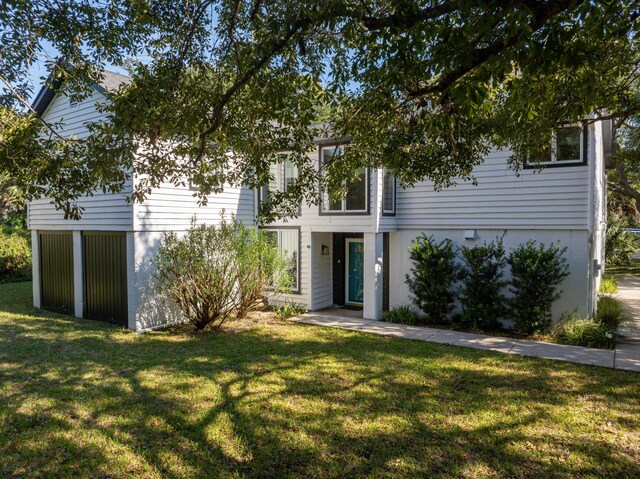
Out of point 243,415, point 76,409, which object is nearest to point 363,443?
point 243,415

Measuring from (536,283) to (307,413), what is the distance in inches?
246

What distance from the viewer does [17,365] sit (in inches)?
268

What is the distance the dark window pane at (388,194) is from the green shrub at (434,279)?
1319mm

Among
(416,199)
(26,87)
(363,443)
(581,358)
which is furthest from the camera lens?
(416,199)

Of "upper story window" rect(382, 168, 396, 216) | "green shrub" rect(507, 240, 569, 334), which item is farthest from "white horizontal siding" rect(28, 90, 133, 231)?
"green shrub" rect(507, 240, 569, 334)

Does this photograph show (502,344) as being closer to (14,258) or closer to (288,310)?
(288,310)

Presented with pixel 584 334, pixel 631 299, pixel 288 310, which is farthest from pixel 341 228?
pixel 631 299

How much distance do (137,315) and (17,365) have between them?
9.19ft

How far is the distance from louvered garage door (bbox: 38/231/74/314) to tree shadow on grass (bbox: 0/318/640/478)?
12.4ft

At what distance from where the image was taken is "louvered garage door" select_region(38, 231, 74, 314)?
11461 mm

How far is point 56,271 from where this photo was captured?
11820 mm

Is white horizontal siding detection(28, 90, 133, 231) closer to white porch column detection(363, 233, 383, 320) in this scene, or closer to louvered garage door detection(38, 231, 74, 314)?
louvered garage door detection(38, 231, 74, 314)

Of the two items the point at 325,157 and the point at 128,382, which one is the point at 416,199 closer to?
the point at 325,157

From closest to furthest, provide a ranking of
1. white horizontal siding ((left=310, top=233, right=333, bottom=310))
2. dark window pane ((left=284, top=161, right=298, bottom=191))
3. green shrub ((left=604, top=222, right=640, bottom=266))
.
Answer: white horizontal siding ((left=310, top=233, right=333, bottom=310)) → dark window pane ((left=284, top=161, right=298, bottom=191)) → green shrub ((left=604, top=222, right=640, bottom=266))
